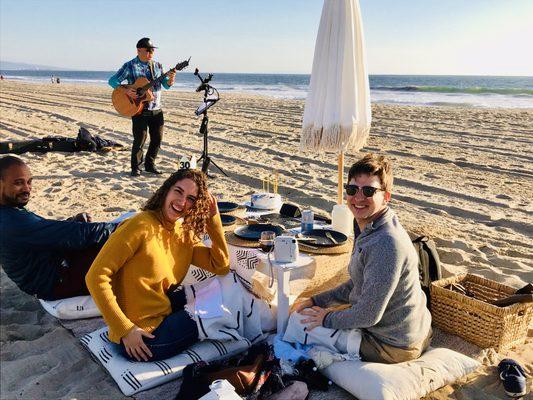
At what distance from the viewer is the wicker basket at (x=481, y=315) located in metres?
3.06

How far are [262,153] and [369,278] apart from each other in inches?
294

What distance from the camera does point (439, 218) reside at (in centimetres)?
573

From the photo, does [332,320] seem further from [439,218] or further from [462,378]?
[439,218]

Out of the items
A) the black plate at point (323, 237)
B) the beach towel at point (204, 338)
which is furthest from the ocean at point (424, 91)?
the beach towel at point (204, 338)

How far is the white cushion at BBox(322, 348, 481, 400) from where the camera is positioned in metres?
2.45

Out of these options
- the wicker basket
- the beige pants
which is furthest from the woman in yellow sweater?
the wicker basket

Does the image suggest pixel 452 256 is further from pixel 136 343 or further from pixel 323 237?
pixel 136 343

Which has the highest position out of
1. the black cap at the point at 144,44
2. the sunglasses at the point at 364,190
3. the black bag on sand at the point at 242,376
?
the black cap at the point at 144,44

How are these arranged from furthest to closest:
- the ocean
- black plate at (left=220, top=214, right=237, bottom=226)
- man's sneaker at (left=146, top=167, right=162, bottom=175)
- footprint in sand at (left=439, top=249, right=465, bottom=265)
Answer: the ocean → man's sneaker at (left=146, top=167, right=162, bottom=175) → footprint in sand at (left=439, top=249, right=465, bottom=265) → black plate at (left=220, top=214, right=237, bottom=226)

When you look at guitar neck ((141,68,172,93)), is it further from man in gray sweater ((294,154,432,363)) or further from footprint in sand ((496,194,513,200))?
man in gray sweater ((294,154,432,363))

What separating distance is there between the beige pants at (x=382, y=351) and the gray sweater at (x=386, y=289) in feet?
0.11

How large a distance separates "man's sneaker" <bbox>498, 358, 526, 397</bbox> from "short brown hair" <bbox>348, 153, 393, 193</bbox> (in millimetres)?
1293

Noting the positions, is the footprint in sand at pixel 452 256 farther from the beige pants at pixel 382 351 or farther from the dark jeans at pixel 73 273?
the dark jeans at pixel 73 273

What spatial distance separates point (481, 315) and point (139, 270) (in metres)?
2.22
